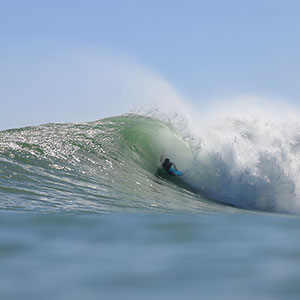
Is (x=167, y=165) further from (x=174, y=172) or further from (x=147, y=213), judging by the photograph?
(x=147, y=213)

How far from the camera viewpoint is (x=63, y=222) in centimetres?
541

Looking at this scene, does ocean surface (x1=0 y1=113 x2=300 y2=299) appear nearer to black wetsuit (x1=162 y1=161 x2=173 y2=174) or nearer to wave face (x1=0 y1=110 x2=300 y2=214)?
wave face (x1=0 y1=110 x2=300 y2=214)

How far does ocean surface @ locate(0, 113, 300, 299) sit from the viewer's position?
3.38 meters

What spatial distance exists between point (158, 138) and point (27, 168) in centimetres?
571

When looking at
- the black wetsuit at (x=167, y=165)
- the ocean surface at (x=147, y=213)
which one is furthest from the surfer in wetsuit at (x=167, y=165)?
the ocean surface at (x=147, y=213)

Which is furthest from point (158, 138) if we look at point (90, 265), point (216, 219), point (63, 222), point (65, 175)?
point (90, 265)

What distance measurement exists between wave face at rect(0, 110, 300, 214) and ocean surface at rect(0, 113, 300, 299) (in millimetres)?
37

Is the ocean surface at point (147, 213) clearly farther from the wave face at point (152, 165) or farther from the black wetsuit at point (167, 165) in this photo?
the black wetsuit at point (167, 165)

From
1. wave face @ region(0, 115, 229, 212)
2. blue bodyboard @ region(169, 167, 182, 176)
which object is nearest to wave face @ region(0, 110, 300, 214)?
wave face @ region(0, 115, 229, 212)

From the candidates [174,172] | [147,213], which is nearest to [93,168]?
[174,172]

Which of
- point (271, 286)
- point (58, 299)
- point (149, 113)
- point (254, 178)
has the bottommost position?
point (58, 299)

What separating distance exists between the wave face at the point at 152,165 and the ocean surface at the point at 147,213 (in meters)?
0.04

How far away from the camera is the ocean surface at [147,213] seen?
338 cm

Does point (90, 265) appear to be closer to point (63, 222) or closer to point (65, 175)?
point (63, 222)
